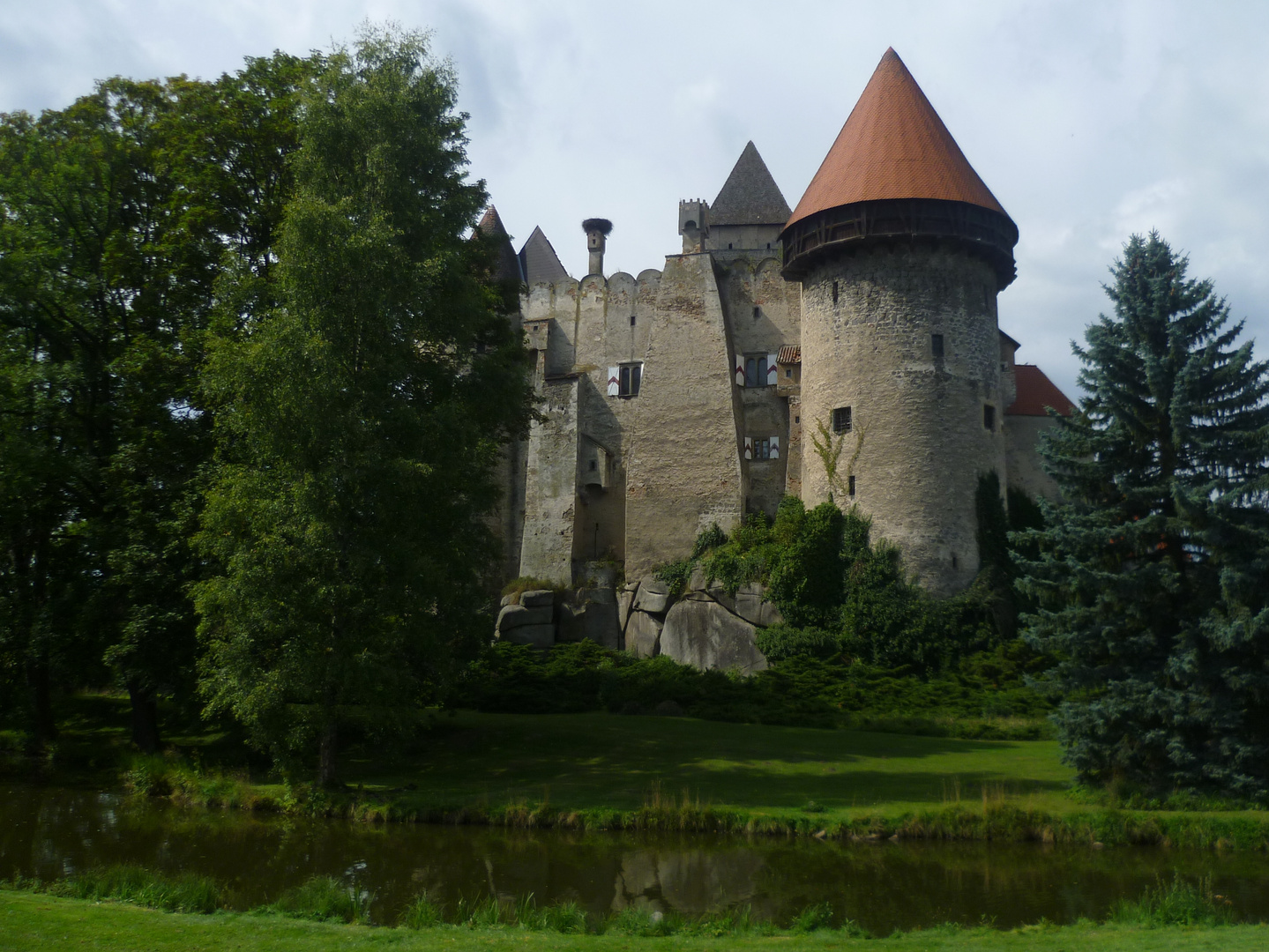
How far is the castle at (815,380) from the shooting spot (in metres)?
27.9

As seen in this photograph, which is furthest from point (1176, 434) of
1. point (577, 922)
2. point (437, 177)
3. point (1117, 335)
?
point (437, 177)

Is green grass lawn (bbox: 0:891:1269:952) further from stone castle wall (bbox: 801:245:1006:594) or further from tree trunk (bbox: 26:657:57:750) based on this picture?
stone castle wall (bbox: 801:245:1006:594)

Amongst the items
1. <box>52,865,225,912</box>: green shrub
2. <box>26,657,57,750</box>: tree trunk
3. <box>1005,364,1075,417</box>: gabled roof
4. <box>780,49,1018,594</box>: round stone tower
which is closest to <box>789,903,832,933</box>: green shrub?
<box>52,865,225,912</box>: green shrub

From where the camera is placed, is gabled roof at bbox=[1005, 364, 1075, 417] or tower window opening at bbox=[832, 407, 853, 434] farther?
gabled roof at bbox=[1005, 364, 1075, 417]

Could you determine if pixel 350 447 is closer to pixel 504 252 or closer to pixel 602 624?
pixel 602 624

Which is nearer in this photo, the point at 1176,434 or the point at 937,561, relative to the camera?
the point at 1176,434

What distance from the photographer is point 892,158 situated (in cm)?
2939

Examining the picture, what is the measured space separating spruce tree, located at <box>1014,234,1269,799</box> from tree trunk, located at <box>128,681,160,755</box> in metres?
15.4

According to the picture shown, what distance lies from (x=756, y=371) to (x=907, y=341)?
Result: 6.40 metres

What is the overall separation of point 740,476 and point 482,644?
14188mm

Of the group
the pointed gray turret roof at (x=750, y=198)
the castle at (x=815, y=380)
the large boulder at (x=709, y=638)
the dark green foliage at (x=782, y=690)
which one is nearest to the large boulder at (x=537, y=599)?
the castle at (x=815, y=380)

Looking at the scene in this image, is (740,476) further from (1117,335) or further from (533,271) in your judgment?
(533,271)

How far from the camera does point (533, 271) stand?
47.4 m

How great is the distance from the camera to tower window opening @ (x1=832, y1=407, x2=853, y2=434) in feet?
94.2
